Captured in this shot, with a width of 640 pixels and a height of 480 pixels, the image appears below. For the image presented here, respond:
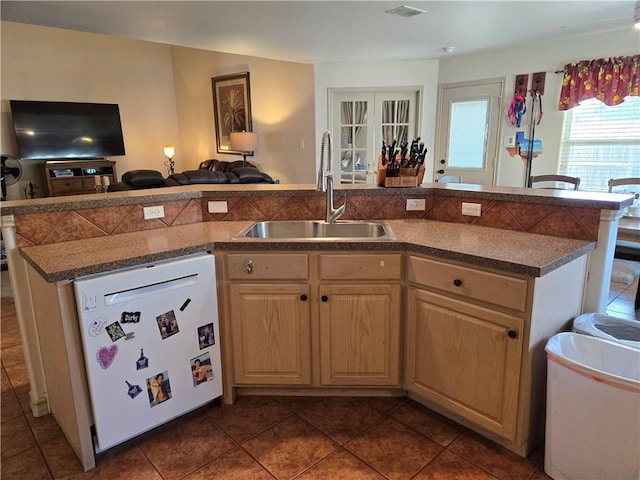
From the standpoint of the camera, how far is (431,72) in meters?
5.79

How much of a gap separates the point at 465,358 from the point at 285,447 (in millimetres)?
872

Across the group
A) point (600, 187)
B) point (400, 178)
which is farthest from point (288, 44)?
point (600, 187)

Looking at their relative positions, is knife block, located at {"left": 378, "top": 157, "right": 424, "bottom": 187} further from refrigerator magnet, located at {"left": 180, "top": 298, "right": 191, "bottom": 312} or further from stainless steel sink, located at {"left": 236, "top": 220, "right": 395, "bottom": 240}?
refrigerator magnet, located at {"left": 180, "top": 298, "right": 191, "bottom": 312}

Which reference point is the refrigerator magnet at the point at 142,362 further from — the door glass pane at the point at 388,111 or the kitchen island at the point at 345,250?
the door glass pane at the point at 388,111

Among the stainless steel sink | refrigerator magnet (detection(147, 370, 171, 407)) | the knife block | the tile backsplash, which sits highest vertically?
the knife block

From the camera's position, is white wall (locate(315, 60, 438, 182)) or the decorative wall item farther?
the decorative wall item

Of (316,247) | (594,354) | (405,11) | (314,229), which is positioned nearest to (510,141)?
(405,11)

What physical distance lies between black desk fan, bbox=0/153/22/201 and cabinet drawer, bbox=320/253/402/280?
6526mm

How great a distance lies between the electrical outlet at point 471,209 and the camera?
220 cm

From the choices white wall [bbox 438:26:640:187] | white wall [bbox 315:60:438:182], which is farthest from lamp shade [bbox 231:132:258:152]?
white wall [bbox 438:26:640:187]

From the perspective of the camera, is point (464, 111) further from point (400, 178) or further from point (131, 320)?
point (131, 320)

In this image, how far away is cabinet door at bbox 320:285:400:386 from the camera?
6.36ft

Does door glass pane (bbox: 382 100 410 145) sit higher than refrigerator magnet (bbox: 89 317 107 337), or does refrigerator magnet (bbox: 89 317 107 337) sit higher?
door glass pane (bbox: 382 100 410 145)

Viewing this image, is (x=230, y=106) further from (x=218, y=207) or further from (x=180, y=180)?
(x=218, y=207)
